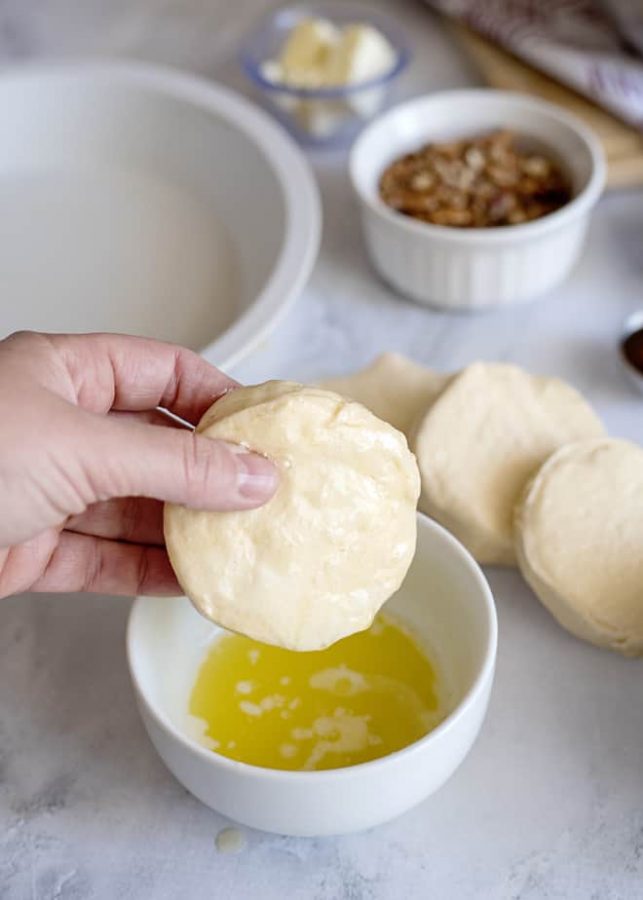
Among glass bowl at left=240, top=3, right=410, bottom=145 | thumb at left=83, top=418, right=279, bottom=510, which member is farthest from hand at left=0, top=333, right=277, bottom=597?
glass bowl at left=240, top=3, right=410, bottom=145

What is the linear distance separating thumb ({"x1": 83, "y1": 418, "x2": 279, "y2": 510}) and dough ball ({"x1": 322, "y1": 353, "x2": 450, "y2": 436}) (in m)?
0.46

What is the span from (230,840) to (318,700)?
0.50 ft

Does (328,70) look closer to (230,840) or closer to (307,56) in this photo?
(307,56)

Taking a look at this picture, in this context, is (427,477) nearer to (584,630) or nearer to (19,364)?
(584,630)

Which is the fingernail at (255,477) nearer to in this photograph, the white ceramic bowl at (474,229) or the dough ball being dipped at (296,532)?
the dough ball being dipped at (296,532)

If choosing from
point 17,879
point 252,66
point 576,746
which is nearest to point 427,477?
point 576,746

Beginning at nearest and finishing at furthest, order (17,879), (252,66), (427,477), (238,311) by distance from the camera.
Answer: (17,879) → (427,477) → (238,311) → (252,66)

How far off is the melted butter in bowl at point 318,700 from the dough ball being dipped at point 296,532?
138 millimetres

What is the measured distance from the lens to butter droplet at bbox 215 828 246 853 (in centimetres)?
103

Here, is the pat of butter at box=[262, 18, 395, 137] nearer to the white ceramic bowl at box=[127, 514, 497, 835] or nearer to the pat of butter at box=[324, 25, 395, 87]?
the pat of butter at box=[324, 25, 395, 87]

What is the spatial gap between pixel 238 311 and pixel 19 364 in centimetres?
65

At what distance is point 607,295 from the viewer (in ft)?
5.45

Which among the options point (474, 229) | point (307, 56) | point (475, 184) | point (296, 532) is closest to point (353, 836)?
point (296, 532)

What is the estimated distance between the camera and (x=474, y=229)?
158cm
